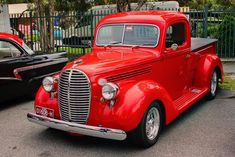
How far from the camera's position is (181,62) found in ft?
21.6

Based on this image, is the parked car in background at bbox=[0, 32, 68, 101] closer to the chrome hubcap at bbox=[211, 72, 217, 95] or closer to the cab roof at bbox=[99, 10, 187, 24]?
the cab roof at bbox=[99, 10, 187, 24]

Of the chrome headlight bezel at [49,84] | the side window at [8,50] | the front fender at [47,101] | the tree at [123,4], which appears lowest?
the front fender at [47,101]

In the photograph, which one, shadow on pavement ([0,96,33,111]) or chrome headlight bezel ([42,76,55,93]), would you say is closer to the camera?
chrome headlight bezel ([42,76,55,93])

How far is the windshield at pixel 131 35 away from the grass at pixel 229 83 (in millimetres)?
3139

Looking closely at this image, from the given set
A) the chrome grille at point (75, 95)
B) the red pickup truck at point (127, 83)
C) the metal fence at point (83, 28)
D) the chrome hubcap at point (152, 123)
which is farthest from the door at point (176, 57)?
the metal fence at point (83, 28)

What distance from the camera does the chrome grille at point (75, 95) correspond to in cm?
504

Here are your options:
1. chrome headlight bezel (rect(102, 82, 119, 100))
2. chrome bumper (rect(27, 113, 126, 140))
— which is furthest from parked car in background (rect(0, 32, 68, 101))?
chrome headlight bezel (rect(102, 82, 119, 100))

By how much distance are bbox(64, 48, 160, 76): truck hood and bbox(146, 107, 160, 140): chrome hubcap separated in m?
0.75

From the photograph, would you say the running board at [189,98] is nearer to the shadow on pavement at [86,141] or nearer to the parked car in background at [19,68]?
the shadow on pavement at [86,141]

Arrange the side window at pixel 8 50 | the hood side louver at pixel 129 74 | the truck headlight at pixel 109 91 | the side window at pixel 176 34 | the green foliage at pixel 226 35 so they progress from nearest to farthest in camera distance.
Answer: the truck headlight at pixel 109 91
the hood side louver at pixel 129 74
the side window at pixel 176 34
the side window at pixel 8 50
the green foliage at pixel 226 35

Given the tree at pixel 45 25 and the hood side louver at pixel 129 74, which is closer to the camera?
the hood side louver at pixel 129 74

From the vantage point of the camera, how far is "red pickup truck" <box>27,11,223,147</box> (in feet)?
16.1

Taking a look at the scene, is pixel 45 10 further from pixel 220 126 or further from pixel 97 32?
pixel 220 126

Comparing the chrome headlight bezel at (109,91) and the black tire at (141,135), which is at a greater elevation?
the chrome headlight bezel at (109,91)
